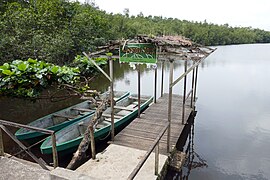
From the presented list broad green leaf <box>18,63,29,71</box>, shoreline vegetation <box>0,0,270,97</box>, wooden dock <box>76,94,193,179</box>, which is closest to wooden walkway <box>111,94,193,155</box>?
wooden dock <box>76,94,193,179</box>

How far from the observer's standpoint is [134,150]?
15.9 feet

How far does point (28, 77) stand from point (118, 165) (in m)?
2.35

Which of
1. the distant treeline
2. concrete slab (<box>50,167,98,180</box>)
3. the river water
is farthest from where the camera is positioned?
the distant treeline

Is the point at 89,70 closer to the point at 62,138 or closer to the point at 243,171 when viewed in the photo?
the point at 62,138

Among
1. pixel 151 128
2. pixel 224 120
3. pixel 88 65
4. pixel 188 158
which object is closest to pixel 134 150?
pixel 151 128

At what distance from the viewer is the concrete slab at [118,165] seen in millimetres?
3941

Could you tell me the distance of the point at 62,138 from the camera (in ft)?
17.5

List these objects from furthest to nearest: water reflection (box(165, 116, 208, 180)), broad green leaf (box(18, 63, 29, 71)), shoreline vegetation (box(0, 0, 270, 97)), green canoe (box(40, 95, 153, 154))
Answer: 1. water reflection (box(165, 116, 208, 180))
2. green canoe (box(40, 95, 153, 154))
3. shoreline vegetation (box(0, 0, 270, 97))
4. broad green leaf (box(18, 63, 29, 71))

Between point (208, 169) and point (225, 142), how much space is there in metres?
1.73

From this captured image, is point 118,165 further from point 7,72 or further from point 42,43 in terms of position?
point 42,43

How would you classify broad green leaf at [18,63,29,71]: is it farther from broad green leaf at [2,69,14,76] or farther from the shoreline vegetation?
broad green leaf at [2,69,14,76]

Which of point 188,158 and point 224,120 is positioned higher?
point 224,120

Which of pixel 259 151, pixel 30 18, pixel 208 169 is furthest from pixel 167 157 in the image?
pixel 30 18

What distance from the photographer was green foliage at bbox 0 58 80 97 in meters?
4.08
